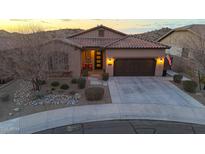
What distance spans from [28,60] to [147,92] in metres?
9.74

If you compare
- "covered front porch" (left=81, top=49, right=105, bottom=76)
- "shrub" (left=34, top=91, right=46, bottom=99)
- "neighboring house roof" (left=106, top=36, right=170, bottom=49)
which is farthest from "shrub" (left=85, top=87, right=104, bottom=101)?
"covered front porch" (left=81, top=49, right=105, bottom=76)

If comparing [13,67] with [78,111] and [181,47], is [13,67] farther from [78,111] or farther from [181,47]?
[181,47]

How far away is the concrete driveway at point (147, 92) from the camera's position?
12.6 meters

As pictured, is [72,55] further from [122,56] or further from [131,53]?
[131,53]

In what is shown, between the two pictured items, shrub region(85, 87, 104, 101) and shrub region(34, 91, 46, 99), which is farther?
shrub region(34, 91, 46, 99)

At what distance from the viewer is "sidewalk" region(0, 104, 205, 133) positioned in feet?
31.6

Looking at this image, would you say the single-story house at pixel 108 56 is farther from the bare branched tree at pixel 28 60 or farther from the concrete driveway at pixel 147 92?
the bare branched tree at pixel 28 60

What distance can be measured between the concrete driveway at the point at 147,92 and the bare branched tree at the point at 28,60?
238 inches

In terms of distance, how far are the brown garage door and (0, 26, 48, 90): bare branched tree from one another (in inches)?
334

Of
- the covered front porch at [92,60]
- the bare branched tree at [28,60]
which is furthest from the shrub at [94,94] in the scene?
the covered front porch at [92,60]

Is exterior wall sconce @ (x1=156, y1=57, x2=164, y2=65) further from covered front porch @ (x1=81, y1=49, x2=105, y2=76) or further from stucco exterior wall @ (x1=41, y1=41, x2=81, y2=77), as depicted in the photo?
stucco exterior wall @ (x1=41, y1=41, x2=81, y2=77)

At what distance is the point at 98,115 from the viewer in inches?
420

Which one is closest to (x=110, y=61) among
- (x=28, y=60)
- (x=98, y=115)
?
(x=28, y=60)

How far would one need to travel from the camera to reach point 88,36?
22.4 m
